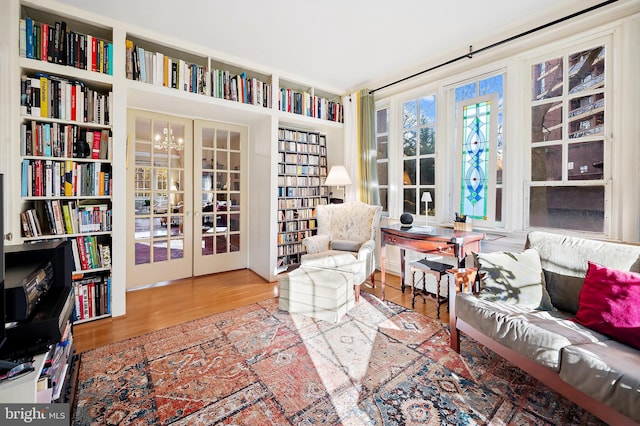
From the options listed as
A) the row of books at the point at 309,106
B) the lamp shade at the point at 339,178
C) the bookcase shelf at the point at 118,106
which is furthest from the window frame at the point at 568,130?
the bookcase shelf at the point at 118,106

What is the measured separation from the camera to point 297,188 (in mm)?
4281

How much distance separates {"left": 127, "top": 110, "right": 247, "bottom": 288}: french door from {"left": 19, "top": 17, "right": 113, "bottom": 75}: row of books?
0.88m

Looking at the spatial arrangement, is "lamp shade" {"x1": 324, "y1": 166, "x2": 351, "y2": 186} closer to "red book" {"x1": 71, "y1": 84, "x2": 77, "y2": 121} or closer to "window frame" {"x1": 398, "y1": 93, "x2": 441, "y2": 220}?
"window frame" {"x1": 398, "y1": 93, "x2": 441, "y2": 220}

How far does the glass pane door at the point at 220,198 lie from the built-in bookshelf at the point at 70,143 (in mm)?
1243

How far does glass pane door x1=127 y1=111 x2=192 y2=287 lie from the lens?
11.1ft

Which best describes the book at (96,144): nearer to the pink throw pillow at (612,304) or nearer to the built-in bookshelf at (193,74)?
the built-in bookshelf at (193,74)

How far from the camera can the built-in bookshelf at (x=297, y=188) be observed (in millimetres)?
4137

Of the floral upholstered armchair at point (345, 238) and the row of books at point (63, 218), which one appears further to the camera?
the floral upholstered armchair at point (345, 238)

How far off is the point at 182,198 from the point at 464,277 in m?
3.39

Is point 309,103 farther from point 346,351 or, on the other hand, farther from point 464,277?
point 346,351

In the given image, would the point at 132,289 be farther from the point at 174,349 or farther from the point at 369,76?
the point at 369,76

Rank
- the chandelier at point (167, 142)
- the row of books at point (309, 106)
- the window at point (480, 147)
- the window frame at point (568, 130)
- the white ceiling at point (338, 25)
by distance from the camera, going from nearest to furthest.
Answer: the window frame at point (568, 130) < the white ceiling at point (338, 25) < the window at point (480, 147) < the chandelier at point (167, 142) < the row of books at point (309, 106)

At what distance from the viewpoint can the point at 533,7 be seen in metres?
2.33

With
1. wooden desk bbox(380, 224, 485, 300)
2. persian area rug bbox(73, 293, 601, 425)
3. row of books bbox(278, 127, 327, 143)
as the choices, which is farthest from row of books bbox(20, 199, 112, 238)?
wooden desk bbox(380, 224, 485, 300)
